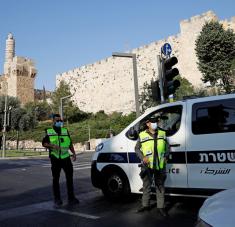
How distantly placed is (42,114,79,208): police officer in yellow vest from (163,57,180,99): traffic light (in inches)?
118

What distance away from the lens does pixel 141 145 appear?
5.93m

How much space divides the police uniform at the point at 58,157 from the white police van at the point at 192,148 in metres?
0.95

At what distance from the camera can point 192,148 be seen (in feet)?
19.3

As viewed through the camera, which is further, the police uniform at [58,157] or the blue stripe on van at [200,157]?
the police uniform at [58,157]

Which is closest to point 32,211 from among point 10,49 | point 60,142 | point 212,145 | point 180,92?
point 60,142

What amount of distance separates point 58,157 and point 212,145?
2.92 meters

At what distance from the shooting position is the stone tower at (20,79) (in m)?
81.0

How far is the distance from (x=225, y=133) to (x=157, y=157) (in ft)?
3.68

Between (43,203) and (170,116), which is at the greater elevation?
(170,116)

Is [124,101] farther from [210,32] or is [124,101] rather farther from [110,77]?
[210,32]

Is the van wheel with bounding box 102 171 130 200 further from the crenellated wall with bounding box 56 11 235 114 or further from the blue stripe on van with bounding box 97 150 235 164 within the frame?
the crenellated wall with bounding box 56 11 235 114

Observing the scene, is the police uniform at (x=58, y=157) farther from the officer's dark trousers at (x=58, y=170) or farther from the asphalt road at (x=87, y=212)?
the asphalt road at (x=87, y=212)

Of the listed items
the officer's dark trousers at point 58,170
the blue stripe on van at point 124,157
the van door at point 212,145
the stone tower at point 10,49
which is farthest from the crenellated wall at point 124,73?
the stone tower at point 10,49

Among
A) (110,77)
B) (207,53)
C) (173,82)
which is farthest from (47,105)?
(173,82)
